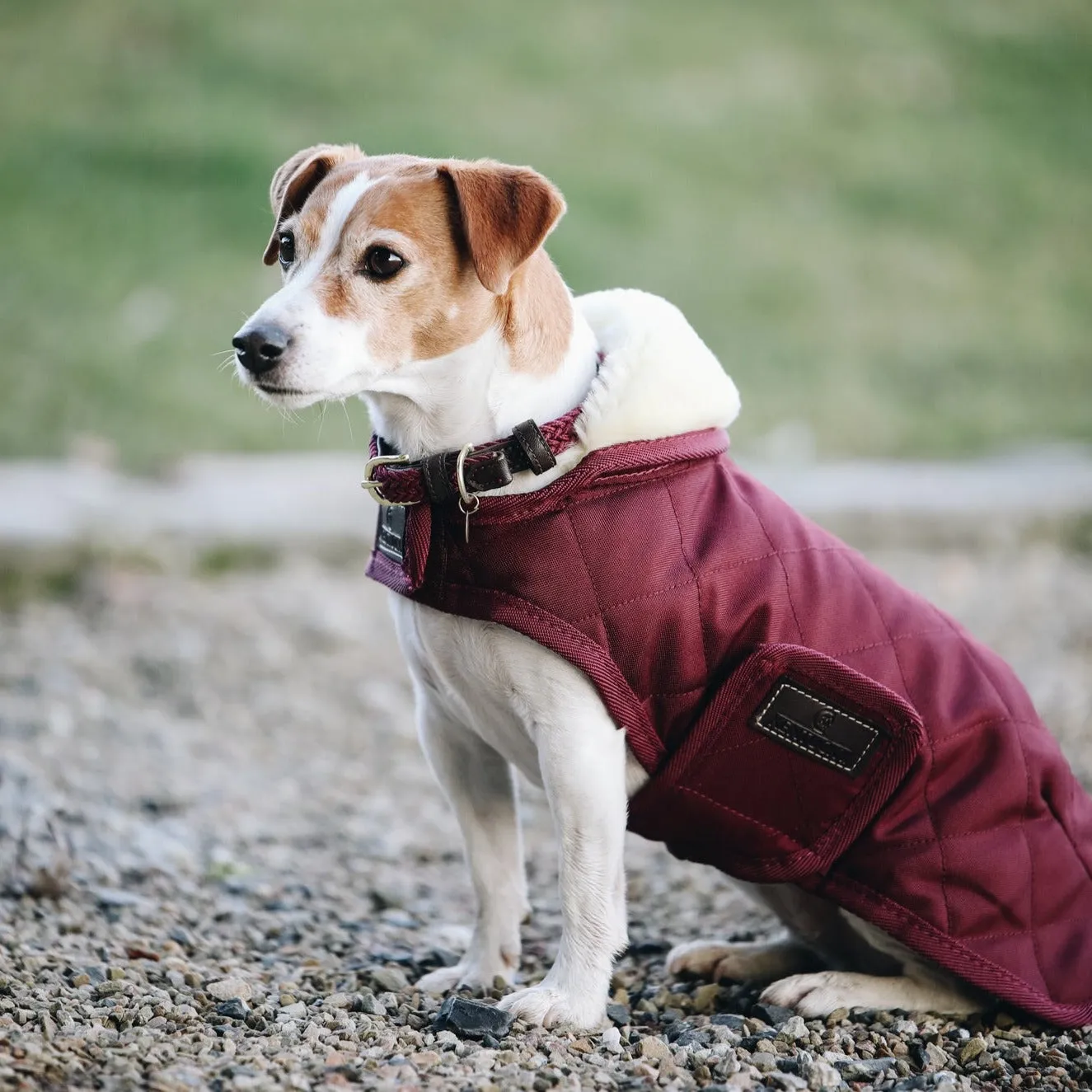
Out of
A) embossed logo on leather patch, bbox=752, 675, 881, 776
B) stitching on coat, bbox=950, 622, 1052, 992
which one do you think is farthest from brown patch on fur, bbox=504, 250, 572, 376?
stitching on coat, bbox=950, 622, 1052, 992

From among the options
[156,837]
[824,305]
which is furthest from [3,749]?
[824,305]

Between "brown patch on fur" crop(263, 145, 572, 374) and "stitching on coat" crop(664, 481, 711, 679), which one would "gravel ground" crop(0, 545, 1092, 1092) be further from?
"brown patch on fur" crop(263, 145, 572, 374)

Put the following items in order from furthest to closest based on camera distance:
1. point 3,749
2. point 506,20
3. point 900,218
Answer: point 506,20 → point 900,218 → point 3,749

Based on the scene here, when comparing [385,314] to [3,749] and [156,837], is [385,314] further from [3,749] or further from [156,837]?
[3,749]

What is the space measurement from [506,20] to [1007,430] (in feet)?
24.4

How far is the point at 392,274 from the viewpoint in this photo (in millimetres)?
2945

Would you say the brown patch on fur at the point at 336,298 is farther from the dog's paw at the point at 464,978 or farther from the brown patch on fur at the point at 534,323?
the dog's paw at the point at 464,978

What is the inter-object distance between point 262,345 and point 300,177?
59 cm

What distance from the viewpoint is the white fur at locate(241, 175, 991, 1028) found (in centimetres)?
289

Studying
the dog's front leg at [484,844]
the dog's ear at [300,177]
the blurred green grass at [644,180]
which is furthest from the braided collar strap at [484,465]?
the blurred green grass at [644,180]

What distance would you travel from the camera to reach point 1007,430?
9.85m

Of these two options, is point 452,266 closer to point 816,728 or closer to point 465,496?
point 465,496

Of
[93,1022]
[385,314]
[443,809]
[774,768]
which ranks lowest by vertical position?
[443,809]

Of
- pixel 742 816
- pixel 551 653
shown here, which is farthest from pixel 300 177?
pixel 742 816
